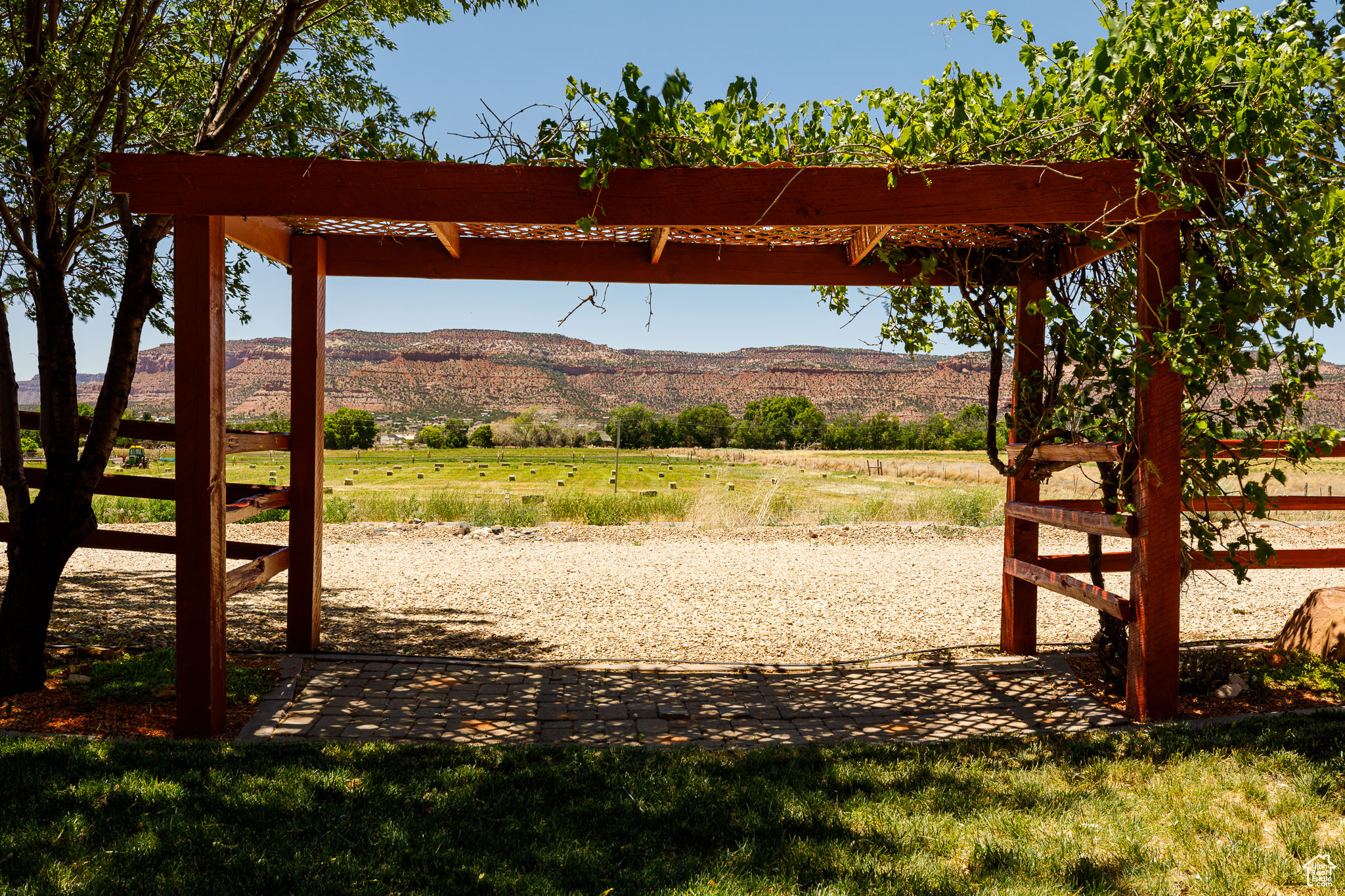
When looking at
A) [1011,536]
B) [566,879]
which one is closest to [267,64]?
[566,879]

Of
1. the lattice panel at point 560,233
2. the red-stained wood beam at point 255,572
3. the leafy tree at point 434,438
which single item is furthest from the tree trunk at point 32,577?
the leafy tree at point 434,438

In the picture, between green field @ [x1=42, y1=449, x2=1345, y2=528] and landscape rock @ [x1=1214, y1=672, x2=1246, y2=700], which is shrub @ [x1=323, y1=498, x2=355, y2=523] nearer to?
green field @ [x1=42, y1=449, x2=1345, y2=528]

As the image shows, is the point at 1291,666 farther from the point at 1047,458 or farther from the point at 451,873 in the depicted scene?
the point at 451,873

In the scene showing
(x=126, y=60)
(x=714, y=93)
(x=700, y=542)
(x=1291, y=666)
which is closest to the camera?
(x=714, y=93)

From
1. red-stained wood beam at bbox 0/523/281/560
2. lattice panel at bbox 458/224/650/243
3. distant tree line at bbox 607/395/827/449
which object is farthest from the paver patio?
distant tree line at bbox 607/395/827/449

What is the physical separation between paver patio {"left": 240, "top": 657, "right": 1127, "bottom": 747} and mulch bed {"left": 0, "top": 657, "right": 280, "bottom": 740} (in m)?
0.24

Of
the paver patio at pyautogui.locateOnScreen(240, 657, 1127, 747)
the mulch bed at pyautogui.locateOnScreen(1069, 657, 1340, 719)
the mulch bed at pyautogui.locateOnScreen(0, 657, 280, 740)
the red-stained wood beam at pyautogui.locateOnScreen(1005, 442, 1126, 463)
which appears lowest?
the paver patio at pyautogui.locateOnScreen(240, 657, 1127, 747)

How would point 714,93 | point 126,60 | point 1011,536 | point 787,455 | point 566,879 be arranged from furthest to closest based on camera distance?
point 787,455 → point 1011,536 → point 126,60 → point 714,93 → point 566,879

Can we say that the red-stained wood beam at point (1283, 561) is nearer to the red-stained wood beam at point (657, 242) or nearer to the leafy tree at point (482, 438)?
the red-stained wood beam at point (657, 242)

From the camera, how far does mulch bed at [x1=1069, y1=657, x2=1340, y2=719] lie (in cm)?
412

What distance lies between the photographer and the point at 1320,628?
4.89 m

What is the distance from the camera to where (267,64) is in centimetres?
440

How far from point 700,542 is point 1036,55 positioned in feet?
28.3

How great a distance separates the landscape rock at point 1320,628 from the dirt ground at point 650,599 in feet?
2.41
